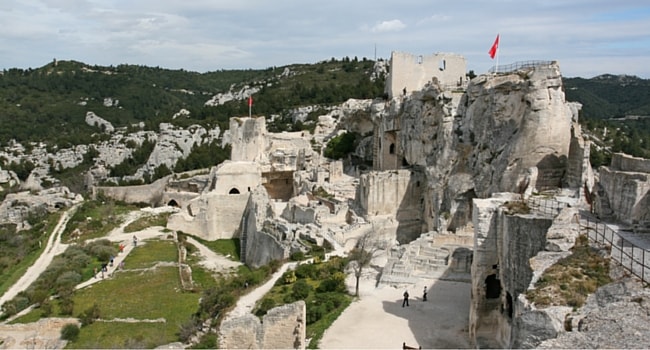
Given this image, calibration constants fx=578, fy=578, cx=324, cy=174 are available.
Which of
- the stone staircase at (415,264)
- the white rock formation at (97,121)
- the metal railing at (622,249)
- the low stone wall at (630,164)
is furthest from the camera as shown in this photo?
the white rock formation at (97,121)

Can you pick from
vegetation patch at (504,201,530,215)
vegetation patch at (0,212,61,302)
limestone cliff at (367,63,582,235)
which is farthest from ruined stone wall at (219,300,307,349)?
vegetation patch at (0,212,61,302)

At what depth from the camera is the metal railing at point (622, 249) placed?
10.4 meters

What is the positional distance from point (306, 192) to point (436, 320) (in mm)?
19856

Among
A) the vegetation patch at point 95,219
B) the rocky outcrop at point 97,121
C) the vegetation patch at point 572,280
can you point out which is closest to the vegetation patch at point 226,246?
the vegetation patch at point 95,219

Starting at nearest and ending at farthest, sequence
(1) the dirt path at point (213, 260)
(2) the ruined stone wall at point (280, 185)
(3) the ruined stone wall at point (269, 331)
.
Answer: (3) the ruined stone wall at point (269, 331), (1) the dirt path at point (213, 260), (2) the ruined stone wall at point (280, 185)

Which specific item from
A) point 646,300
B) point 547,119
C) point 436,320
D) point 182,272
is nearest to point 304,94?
point 182,272

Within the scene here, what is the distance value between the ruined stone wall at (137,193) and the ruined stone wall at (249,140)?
6576 millimetres

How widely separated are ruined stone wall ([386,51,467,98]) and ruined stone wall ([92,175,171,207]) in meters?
19.4

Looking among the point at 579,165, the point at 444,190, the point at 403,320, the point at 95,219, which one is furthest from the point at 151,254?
the point at 579,165

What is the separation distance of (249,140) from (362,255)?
23777mm

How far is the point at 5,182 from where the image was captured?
184 feet

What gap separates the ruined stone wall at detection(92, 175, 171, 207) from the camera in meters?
44.7

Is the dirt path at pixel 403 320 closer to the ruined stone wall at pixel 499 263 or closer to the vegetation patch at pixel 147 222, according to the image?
the ruined stone wall at pixel 499 263

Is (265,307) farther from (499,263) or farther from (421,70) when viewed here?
(421,70)
